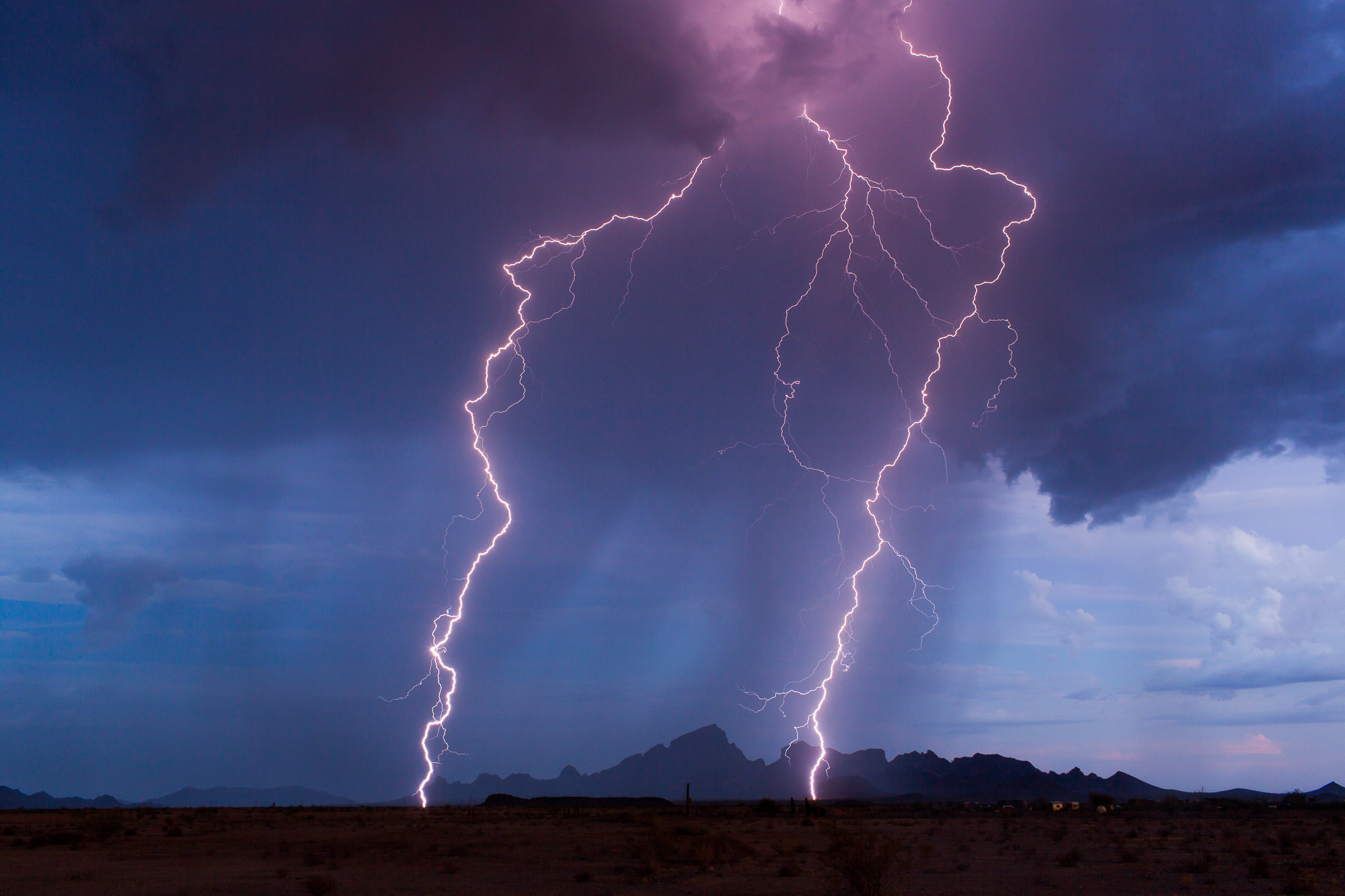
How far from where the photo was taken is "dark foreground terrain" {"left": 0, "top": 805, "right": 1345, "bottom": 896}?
→ 18297mm

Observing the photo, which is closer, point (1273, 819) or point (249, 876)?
point (249, 876)

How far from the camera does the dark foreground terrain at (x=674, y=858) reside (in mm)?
18297

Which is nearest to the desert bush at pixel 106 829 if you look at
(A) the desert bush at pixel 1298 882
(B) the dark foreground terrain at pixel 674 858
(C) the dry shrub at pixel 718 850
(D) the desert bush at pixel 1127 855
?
(B) the dark foreground terrain at pixel 674 858

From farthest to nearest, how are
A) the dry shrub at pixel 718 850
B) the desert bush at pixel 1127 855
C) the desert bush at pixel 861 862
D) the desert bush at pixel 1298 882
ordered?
the dry shrub at pixel 718 850, the desert bush at pixel 1127 855, the desert bush at pixel 1298 882, the desert bush at pixel 861 862

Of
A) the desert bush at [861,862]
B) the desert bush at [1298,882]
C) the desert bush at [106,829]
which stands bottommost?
the desert bush at [106,829]

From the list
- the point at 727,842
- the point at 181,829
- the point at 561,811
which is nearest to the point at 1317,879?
the point at 727,842

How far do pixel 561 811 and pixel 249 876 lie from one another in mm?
40474

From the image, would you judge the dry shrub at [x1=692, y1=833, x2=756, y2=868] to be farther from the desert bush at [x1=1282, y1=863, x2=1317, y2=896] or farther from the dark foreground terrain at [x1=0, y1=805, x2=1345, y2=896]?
the desert bush at [x1=1282, y1=863, x2=1317, y2=896]

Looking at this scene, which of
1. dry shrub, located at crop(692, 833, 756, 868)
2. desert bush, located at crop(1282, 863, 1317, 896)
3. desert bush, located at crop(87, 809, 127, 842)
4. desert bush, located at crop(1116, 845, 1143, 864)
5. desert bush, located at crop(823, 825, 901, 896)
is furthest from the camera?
desert bush, located at crop(87, 809, 127, 842)

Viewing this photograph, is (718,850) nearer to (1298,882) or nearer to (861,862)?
(861,862)

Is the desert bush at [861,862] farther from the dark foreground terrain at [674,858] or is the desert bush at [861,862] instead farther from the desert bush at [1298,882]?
the desert bush at [1298,882]

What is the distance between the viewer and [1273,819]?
41062 mm

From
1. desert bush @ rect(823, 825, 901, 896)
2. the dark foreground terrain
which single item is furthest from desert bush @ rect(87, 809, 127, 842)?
desert bush @ rect(823, 825, 901, 896)

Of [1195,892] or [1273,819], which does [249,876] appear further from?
[1273,819]
